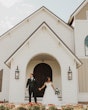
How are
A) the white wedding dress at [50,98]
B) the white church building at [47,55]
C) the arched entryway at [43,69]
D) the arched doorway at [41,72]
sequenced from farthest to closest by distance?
the arched doorway at [41,72] → the arched entryway at [43,69] → the white church building at [47,55] → the white wedding dress at [50,98]

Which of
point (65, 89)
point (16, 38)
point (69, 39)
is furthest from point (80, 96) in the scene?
point (16, 38)

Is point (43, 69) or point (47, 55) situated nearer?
point (47, 55)

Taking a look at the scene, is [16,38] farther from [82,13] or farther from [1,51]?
[82,13]

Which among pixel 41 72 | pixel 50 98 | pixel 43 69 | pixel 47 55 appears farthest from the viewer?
pixel 43 69

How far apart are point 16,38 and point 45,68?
12.1ft

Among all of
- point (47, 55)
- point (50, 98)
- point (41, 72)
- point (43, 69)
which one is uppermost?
point (47, 55)

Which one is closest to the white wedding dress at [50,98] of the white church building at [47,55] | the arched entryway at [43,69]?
the white church building at [47,55]

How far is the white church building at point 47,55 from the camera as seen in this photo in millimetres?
17750

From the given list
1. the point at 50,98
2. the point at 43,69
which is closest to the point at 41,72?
the point at 43,69

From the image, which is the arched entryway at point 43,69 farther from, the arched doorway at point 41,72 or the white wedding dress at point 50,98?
the white wedding dress at point 50,98

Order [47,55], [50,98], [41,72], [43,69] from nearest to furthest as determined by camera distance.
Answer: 1. [50,98]
2. [47,55]
3. [41,72]
4. [43,69]

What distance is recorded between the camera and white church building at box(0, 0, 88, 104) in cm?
1775

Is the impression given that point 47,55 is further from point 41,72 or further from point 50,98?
point 50,98

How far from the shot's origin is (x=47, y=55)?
1981 centimetres
